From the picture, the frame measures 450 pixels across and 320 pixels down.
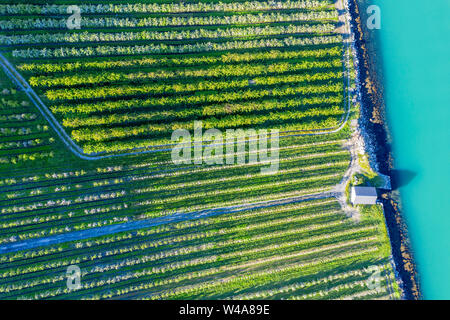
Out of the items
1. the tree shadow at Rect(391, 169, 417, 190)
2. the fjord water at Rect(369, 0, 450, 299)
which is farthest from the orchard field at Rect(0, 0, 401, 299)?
the fjord water at Rect(369, 0, 450, 299)

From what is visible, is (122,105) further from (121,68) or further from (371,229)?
(371,229)

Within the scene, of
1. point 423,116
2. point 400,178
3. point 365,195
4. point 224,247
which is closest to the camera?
point 224,247

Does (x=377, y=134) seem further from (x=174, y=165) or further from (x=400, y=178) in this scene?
(x=174, y=165)

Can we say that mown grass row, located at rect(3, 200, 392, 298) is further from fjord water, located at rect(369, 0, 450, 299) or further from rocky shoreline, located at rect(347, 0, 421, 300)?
fjord water, located at rect(369, 0, 450, 299)

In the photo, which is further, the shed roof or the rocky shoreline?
the rocky shoreline

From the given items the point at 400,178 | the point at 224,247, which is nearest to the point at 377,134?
the point at 400,178

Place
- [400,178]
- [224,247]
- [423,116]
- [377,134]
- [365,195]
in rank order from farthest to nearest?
[423,116]
[377,134]
[400,178]
[365,195]
[224,247]
